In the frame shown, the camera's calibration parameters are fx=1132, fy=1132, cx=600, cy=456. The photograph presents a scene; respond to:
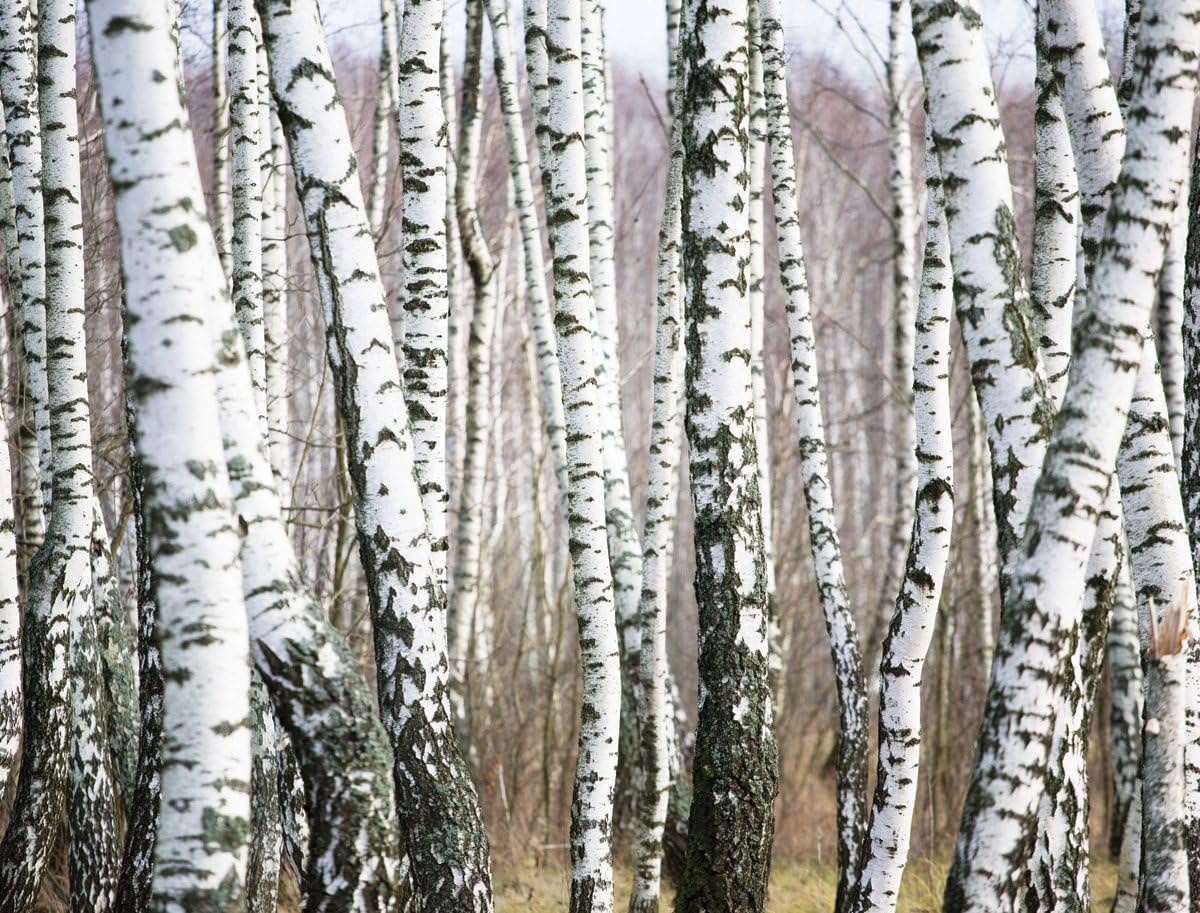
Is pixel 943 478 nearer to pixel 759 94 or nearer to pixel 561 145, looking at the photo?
pixel 561 145

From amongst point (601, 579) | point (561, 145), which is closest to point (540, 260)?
point (561, 145)

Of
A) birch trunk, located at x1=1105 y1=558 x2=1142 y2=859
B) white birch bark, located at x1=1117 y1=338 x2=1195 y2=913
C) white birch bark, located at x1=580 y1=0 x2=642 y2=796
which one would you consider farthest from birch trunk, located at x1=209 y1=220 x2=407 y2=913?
birch trunk, located at x1=1105 y1=558 x2=1142 y2=859

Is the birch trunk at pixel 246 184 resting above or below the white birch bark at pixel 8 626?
above

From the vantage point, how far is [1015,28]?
10.3m

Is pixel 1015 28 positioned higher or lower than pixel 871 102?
lower

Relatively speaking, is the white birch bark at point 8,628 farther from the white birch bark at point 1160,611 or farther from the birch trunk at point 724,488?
the white birch bark at point 1160,611

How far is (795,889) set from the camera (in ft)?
25.6

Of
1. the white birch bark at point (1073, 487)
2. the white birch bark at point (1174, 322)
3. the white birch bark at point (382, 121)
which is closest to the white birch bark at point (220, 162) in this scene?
the white birch bark at point (382, 121)

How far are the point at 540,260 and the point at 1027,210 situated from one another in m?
10.3

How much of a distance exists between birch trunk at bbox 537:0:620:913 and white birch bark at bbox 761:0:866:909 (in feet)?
4.96

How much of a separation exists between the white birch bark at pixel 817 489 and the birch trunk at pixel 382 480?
296 cm

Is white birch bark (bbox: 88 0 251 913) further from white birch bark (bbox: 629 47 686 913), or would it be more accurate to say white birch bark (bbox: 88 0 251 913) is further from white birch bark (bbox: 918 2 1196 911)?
white birch bark (bbox: 629 47 686 913)

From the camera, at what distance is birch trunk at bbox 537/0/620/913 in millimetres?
4691

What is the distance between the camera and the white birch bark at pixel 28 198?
509cm
